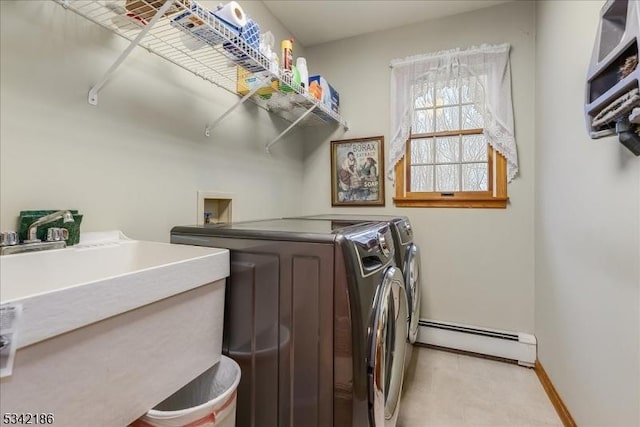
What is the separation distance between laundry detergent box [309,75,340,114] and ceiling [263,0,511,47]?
18.9 inches

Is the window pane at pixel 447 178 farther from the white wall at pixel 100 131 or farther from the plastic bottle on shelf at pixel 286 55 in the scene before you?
the white wall at pixel 100 131

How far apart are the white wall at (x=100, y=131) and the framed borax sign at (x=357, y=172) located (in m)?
1.08

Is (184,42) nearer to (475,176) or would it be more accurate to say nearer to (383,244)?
(383,244)

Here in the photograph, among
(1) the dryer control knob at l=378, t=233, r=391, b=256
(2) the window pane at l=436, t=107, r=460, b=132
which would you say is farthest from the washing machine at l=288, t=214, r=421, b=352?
(2) the window pane at l=436, t=107, r=460, b=132

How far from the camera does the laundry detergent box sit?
223 cm

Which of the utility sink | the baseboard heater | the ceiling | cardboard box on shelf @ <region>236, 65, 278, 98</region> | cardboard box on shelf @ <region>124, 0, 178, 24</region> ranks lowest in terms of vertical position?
the baseboard heater

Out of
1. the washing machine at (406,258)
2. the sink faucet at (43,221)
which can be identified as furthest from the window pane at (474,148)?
the sink faucet at (43,221)

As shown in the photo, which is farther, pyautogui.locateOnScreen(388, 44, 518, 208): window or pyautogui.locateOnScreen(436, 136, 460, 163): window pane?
pyautogui.locateOnScreen(436, 136, 460, 163): window pane

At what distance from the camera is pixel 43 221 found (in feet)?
3.10

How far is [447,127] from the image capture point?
2389mm

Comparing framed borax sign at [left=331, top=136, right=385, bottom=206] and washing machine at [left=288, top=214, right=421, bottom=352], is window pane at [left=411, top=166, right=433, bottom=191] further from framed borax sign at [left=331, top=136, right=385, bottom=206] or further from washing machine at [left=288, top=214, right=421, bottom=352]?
washing machine at [left=288, top=214, right=421, bottom=352]

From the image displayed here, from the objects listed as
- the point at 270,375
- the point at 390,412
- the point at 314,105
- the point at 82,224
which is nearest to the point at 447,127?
the point at 314,105

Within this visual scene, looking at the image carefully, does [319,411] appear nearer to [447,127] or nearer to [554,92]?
[554,92]

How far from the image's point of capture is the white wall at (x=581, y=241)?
105 centimetres
